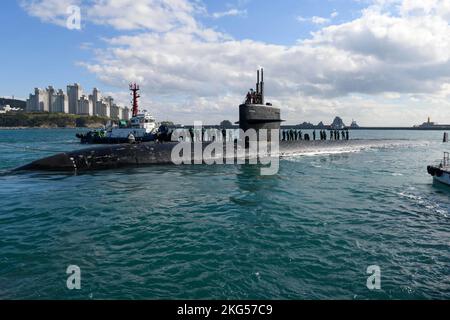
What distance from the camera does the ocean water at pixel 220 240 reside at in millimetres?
6750

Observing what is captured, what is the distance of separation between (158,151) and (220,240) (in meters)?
16.7

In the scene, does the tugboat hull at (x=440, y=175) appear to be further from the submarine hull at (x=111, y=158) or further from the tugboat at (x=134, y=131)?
the tugboat at (x=134, y=131)

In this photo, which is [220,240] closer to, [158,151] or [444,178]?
[444,178]

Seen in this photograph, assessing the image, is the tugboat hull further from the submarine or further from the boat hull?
the submarine

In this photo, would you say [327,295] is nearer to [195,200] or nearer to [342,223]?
[342,223]

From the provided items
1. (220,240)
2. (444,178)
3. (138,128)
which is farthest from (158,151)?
(138,128)

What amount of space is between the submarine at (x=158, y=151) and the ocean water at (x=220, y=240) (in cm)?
360

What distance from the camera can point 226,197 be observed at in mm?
14656

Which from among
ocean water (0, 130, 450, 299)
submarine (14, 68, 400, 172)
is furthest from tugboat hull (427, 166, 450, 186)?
submarine (14, 68, 400, 172)

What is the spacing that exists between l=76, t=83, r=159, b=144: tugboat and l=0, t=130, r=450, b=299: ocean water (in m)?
38.8

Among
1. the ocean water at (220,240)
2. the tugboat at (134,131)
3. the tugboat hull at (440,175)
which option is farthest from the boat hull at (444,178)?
the tugboat at (134,131)

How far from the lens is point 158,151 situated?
25.2 m
